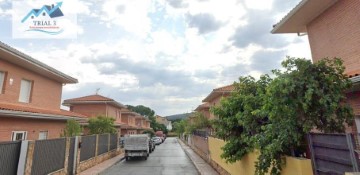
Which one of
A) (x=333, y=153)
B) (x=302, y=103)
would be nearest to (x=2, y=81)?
(x=302, y=103)

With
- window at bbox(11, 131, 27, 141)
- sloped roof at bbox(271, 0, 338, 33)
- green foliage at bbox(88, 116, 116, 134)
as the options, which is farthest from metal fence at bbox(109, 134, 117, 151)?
sloped roof at bbox(271, 0, 338, 33)

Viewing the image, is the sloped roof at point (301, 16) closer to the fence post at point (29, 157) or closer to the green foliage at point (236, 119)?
the green foliage at point (236, 119)

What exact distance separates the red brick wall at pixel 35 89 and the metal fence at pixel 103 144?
4471 millimetres

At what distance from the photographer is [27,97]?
13.9 meters

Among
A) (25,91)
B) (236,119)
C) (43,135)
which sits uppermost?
(25,91)

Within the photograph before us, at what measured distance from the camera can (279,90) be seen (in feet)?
15.3

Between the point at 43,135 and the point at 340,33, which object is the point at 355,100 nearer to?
the point at 340,33

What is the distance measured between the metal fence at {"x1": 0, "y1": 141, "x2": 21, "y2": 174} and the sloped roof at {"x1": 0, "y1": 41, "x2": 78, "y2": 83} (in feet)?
14.5

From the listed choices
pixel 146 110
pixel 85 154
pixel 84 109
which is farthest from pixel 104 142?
pixel 146 110

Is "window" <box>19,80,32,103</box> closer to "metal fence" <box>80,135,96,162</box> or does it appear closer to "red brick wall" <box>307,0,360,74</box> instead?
"metal fence" <box>80,135,96,162</box>

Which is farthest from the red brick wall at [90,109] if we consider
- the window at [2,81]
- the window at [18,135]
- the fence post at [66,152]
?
the window at [2,81]

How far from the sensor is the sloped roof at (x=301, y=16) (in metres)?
8.27

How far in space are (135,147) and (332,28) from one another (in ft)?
60.3

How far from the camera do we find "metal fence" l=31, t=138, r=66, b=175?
31.9ft
